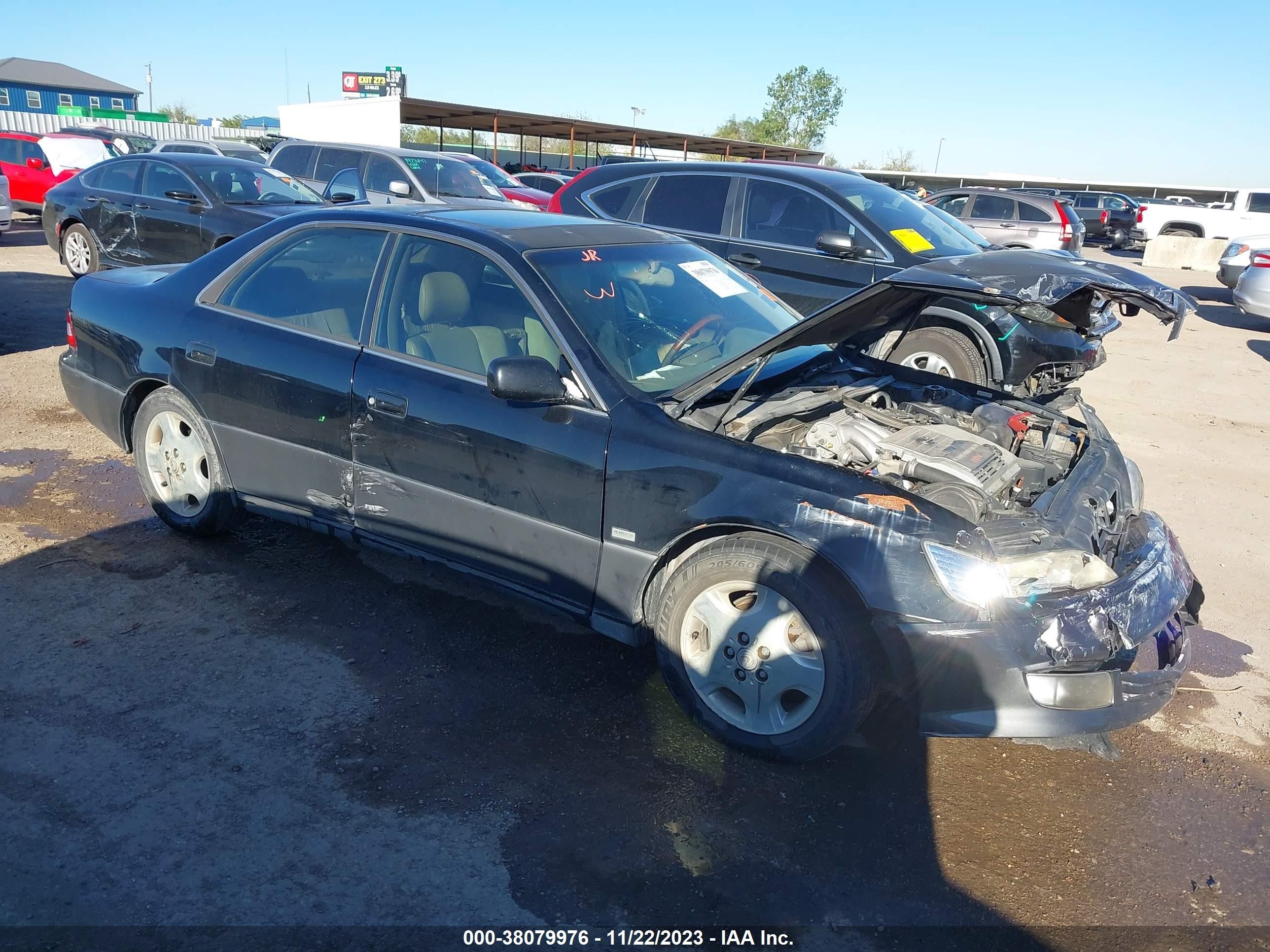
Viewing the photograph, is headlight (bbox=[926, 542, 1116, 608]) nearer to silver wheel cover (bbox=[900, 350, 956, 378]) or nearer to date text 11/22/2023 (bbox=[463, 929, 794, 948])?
date text 11/22/2023 (bbox=[463, 929, 794, 948])

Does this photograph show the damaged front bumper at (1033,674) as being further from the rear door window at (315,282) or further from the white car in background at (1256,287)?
the white car in background at (1256,287)

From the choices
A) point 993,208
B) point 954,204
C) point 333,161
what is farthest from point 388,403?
Answer: point 954,204

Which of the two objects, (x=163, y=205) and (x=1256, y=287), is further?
(x=1256, y=287)

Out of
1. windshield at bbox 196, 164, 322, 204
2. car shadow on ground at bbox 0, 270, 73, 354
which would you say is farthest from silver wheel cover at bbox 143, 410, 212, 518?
windshield at bbox 196, 164, 322, 204

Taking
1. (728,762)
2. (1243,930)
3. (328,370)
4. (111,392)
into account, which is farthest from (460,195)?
(1243,930)

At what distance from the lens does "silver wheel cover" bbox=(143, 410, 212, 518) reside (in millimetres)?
4566

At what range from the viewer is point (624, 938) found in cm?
246

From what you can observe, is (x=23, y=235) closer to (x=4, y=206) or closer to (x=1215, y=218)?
(x=4, y=206)

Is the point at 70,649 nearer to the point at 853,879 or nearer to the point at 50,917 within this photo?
the point at 50,917

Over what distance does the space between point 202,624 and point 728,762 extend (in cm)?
229

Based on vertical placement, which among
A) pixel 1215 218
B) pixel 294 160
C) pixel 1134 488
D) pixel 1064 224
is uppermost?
pixel 1215 218

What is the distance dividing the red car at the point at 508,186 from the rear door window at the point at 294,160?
2037 millimetres

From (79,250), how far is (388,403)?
31.5ft

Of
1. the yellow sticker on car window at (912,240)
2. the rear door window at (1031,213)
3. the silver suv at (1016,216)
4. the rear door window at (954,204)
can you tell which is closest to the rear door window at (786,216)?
the yellow sticker on car window at (912,240)
